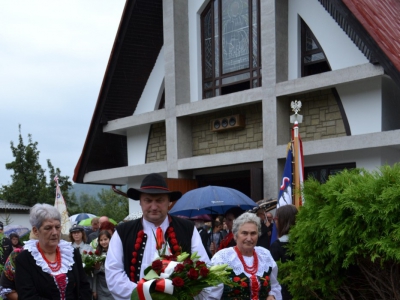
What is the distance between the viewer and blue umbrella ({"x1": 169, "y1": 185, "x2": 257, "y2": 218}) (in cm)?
1162

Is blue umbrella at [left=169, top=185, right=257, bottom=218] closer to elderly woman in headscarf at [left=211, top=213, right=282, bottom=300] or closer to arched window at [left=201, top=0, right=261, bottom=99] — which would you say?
arched window at [left=201, top=0, right=261, bottom=99]

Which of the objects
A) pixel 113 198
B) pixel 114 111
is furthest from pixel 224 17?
pixel 113 198

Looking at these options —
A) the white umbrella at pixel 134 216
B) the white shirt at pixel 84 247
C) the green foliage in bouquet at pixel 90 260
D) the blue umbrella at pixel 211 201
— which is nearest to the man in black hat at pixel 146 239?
the green foliage in bouquet at pixel 90 260

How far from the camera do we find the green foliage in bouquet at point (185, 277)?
4801mm

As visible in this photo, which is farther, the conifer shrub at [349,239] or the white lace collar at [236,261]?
the white lace collar at [236,261]

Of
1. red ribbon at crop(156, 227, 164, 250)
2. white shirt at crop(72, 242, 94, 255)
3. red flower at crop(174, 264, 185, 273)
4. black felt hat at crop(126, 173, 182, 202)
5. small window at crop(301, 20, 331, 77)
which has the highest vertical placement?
small window at crop(301, 20, 331, 77)

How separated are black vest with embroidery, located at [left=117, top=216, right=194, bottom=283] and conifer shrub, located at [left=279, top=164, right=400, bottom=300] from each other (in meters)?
1.06

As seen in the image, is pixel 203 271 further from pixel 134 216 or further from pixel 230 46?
pixel 134 216

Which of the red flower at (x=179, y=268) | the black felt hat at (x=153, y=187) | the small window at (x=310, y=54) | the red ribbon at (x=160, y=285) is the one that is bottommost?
the red ribbon at (x=160, y=285)

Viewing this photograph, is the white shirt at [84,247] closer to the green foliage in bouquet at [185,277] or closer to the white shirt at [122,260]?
the white shirt at [122,260]

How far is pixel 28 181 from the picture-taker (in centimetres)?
3847

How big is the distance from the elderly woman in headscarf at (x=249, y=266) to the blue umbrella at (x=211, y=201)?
5114mm

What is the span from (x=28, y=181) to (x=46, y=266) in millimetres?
34075

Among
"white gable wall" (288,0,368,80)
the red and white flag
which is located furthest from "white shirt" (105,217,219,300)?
the red and white flag
